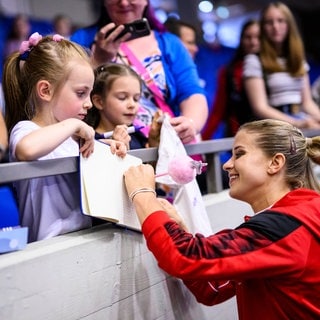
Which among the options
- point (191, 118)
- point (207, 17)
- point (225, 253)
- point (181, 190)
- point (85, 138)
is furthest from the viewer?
point (207, 17)

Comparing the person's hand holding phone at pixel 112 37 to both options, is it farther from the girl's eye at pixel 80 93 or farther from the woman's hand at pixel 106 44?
the girl's eye at pixel 80 93

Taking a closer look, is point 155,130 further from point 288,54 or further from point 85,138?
point 288,54

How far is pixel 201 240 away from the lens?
116 centimetres

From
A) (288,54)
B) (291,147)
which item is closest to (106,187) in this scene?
(291,147)

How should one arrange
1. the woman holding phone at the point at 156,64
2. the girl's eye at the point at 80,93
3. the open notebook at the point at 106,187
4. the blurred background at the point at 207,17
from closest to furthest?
the open notebook at the point at 106,187 < the girl's eye at the point at 80,93 < the woman holding phone at the point at 156,64 < the blurred background at the point at 207,17

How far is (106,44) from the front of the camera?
164cm

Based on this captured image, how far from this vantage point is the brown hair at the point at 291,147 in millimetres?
1350

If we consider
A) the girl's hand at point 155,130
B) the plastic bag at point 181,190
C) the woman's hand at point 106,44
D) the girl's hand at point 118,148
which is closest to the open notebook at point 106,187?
the girl's hand at point 118,148

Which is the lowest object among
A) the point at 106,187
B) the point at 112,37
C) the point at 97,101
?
the point at 106,187

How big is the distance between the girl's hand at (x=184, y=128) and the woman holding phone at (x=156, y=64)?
93mm

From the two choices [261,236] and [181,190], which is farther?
[181,190]

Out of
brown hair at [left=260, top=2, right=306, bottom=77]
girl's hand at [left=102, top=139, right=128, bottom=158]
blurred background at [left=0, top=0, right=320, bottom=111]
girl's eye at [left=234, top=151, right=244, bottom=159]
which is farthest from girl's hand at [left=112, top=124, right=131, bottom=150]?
blurred background at [left=0, top=0, right=320, bottom=111]

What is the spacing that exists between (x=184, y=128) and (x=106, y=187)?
0.42 metres

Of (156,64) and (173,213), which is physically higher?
(156,64)
